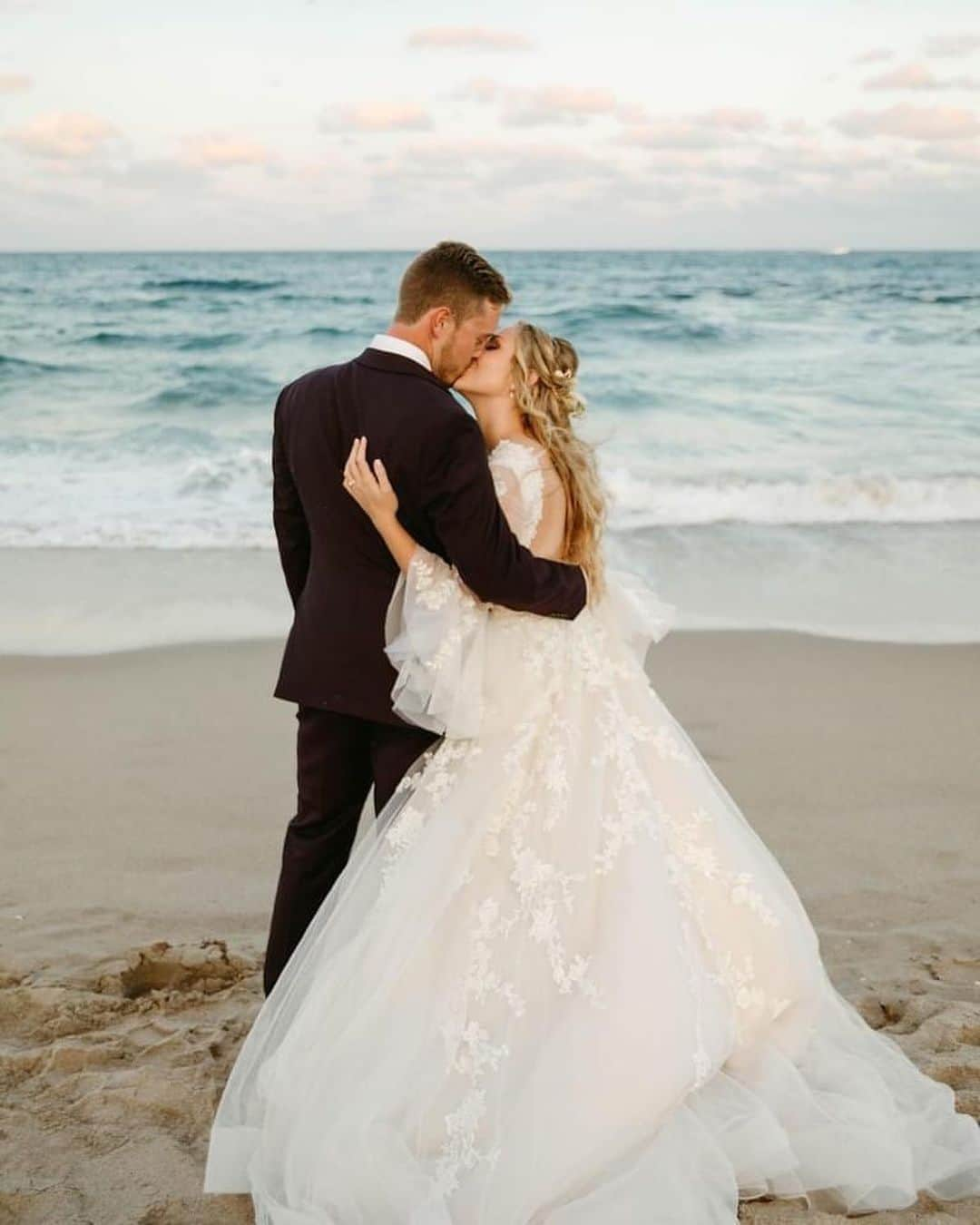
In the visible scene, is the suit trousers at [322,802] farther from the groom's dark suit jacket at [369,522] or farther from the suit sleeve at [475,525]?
the suit sleeve at [475,525]

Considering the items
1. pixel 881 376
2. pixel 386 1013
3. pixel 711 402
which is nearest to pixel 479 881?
pixel 386 1013

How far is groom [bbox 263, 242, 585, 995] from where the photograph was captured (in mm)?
2758

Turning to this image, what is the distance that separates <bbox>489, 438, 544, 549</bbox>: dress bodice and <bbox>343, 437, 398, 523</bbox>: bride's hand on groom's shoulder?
25 centimetres

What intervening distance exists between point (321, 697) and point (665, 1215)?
1.30 meters

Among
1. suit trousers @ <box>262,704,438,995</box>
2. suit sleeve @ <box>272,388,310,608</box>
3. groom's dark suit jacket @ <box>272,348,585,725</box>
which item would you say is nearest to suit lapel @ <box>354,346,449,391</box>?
groom's dark suit jacket @ <box>272,348,585,725</box>

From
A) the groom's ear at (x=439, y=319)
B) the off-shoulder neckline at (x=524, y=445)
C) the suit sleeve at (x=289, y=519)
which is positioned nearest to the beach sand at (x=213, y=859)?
the suit sleeve at (x=289, y=519)

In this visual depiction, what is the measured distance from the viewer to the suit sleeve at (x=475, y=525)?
2721 millimetres

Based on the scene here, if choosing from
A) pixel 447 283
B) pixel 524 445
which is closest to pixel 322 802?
pixel 524 445

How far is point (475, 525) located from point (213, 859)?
2.40m

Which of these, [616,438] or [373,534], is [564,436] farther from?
[616,438]

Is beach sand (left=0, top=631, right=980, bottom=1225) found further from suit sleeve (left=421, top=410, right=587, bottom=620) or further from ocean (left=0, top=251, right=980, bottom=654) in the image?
suit sleeve (left=421, top=410, right=587, bottom=620)

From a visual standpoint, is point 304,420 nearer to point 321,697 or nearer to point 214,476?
point 321,697

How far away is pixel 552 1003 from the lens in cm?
270

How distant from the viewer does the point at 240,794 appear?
5.14 meters
